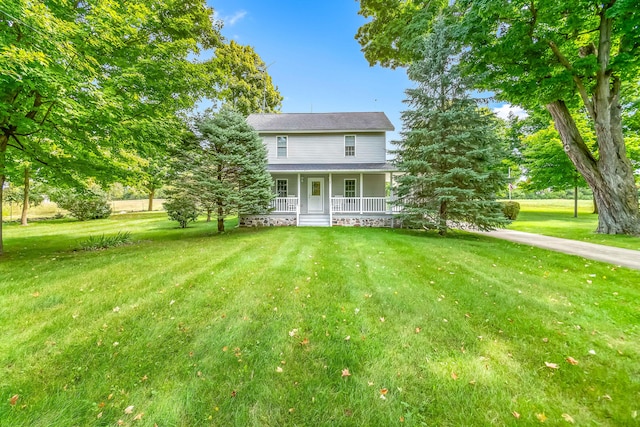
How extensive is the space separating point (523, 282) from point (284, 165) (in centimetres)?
1222

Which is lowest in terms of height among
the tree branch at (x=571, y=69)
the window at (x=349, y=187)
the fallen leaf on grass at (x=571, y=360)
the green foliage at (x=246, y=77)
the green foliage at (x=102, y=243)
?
the fallen leaf on grass at (x=571, y=360)

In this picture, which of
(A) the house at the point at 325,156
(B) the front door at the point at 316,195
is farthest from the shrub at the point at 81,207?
(B) the front door at the point at 316,195

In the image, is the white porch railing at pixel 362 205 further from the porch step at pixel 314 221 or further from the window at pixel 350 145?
the window at pixel 350 145

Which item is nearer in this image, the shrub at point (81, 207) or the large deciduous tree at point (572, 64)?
the large deciduous tree at point (572, 64)

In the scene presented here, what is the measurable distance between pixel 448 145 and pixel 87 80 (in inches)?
446

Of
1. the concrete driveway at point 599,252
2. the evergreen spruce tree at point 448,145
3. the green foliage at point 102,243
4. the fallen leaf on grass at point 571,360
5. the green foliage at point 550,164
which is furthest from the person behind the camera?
the green foliage at point 550,164

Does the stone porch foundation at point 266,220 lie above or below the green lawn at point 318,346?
above

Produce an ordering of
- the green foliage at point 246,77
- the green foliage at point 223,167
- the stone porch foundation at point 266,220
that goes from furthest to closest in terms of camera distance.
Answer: the green foliage at point 246,77 → the stone porch foundation at point 266,220 → the green foliage at point 223,167

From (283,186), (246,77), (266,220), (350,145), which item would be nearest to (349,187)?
(350,145)

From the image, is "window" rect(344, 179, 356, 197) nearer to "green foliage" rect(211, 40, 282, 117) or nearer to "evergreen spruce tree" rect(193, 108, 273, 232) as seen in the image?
"evergreen spruce tree" rect(193, 108, 273, 232)

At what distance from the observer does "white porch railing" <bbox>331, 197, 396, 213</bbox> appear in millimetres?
13078

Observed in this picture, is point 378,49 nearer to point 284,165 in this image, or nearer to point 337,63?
point 337,63

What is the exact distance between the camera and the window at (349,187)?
14594 mm

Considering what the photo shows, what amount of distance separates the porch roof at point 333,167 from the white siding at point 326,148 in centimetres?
52
